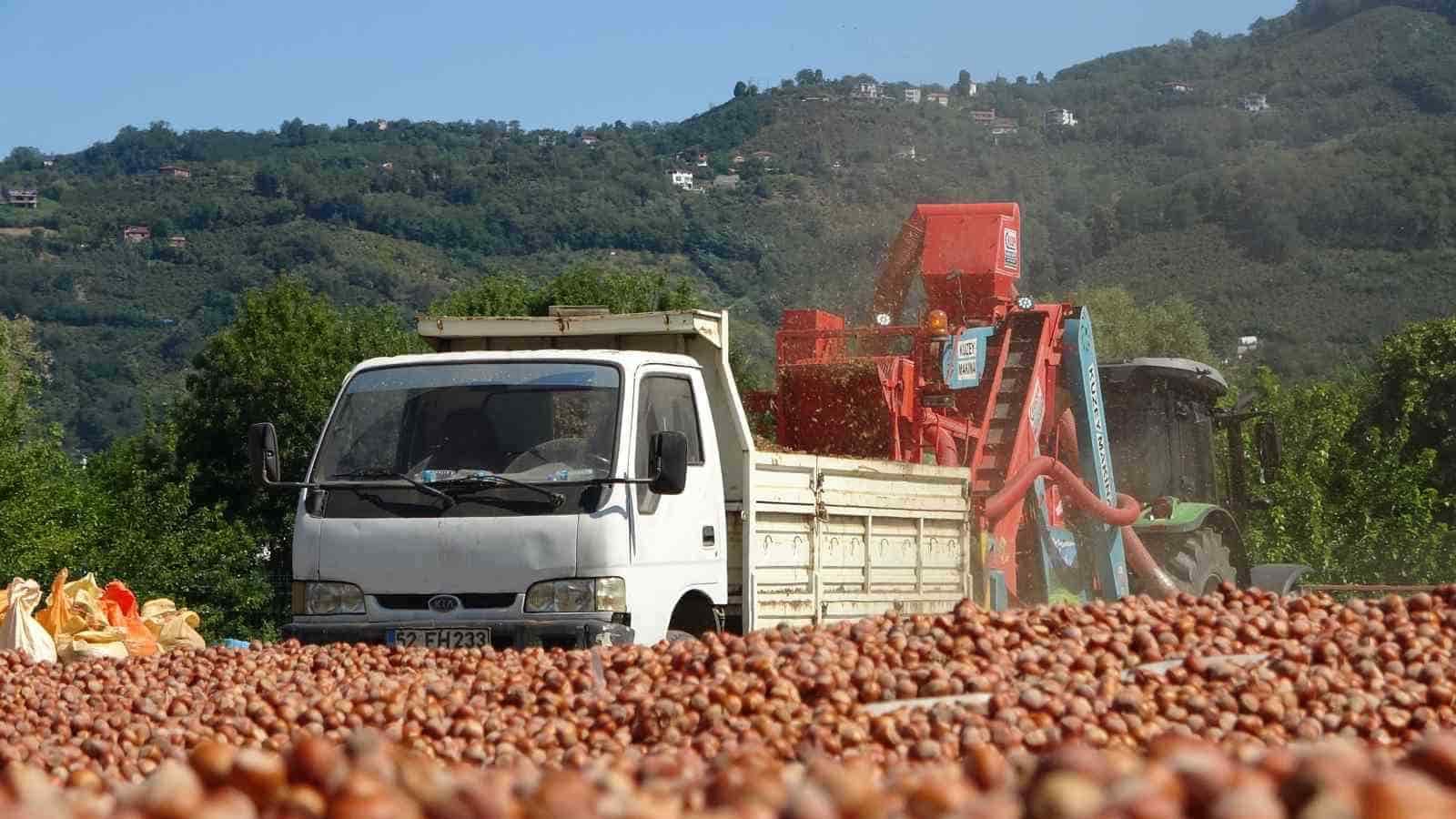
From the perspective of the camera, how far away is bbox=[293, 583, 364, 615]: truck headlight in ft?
28.3

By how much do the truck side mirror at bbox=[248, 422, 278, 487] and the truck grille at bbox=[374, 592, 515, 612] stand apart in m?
0.97

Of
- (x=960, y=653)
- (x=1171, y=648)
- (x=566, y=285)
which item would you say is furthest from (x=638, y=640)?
(x=566, y=285)

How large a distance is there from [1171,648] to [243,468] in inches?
1116

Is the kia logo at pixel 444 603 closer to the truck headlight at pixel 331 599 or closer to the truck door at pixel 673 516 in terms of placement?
the truck headlight at pixel 331 599

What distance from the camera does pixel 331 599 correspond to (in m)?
8.71

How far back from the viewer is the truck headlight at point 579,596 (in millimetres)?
8211

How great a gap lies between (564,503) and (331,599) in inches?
54.8

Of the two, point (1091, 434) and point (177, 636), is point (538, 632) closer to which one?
point (177, 636)

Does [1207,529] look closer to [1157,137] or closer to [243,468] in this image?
[243,468]

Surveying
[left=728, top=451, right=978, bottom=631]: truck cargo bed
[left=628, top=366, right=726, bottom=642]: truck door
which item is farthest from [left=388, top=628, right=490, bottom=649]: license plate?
[left=728, top=451, right=978, bottom=631]: truck cargo bed

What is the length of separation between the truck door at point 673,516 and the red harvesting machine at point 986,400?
3.08m

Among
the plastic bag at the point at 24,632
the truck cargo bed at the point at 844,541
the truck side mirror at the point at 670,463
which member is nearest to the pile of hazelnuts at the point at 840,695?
the truck side mirror at the point at 670,463

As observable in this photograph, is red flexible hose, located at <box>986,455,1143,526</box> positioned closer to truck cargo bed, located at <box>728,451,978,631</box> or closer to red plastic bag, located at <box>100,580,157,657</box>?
truck cargo bed, located at <box>728,451,978,631</box>

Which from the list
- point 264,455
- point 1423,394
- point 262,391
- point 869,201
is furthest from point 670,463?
point 869,201
